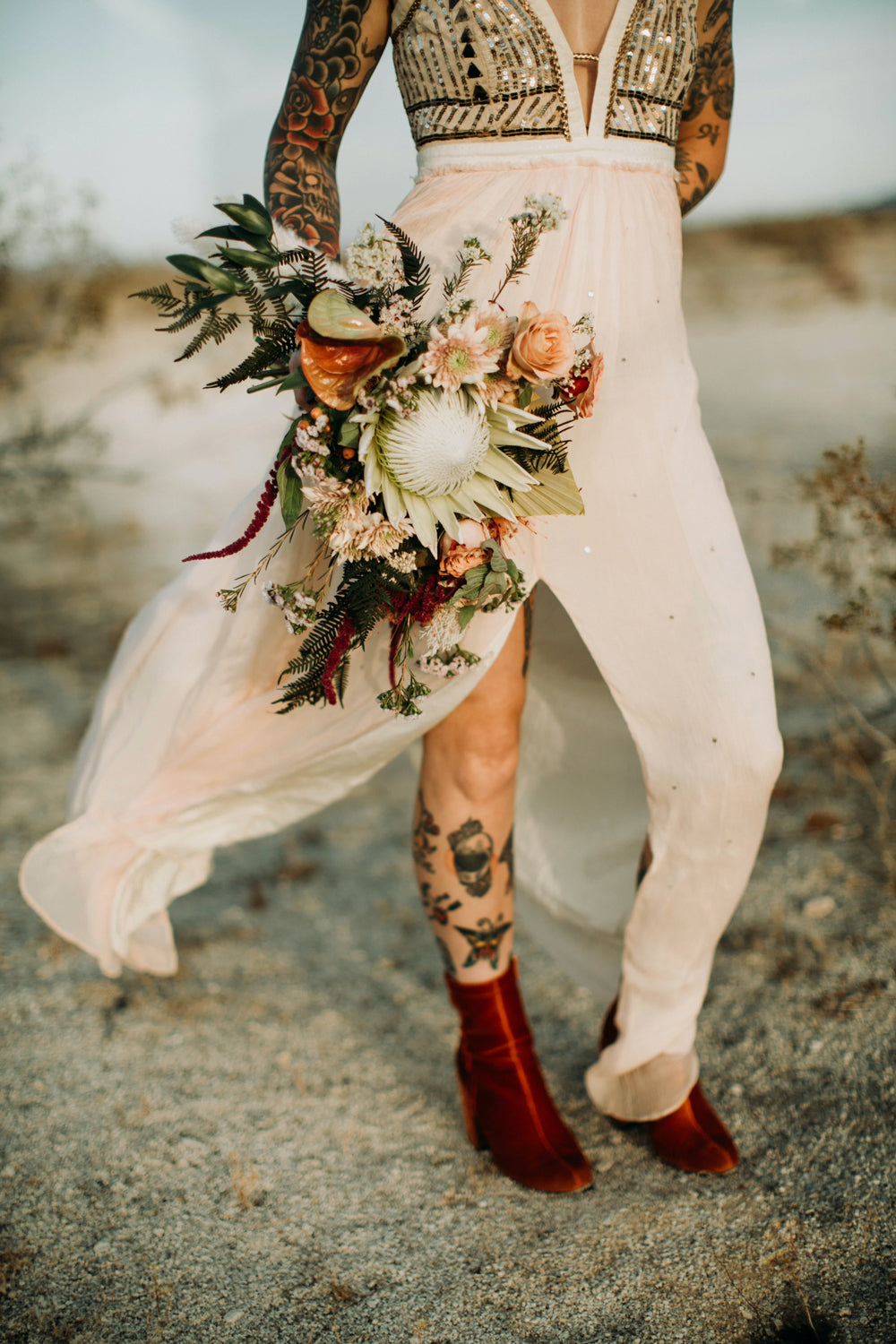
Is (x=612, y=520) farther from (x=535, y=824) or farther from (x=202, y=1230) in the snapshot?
(x=202, y=1230)

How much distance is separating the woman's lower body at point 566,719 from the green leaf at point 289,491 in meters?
0.32

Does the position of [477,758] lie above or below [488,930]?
above

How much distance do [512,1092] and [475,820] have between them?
1.89ft

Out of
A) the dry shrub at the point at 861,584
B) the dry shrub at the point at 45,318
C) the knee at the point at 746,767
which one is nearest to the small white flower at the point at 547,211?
the knee at the point at 746,767

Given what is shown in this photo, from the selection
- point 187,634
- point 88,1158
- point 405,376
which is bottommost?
point 88,1158

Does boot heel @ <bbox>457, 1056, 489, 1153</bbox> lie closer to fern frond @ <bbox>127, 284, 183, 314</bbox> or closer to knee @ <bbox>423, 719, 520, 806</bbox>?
knee @ <bbox>423, 719, 520, 806</bbox>

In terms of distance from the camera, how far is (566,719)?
215 cm

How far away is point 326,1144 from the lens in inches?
78.4

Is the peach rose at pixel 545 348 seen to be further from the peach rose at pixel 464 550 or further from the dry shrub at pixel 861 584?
the dry shrub at pixel 861 584

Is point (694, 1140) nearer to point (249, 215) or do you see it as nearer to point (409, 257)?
point (409, 257)

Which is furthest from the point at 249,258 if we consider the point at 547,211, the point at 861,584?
the point at 861,584

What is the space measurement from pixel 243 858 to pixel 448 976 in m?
1.48

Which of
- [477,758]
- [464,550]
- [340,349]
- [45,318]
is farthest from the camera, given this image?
[45,318]

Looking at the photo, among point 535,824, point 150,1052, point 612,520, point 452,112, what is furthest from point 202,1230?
point 452,112
